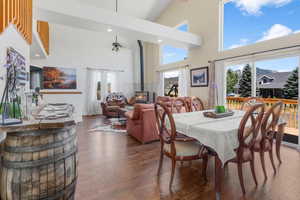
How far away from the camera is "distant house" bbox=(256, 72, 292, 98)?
11.0 ft

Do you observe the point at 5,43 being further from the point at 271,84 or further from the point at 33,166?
the point at 271,84

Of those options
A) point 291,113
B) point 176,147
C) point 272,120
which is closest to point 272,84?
point 291,113

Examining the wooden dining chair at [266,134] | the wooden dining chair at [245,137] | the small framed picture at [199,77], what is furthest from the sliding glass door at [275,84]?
the wooden dining chair at [245,137]

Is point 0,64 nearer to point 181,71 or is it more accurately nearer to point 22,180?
point 22,180

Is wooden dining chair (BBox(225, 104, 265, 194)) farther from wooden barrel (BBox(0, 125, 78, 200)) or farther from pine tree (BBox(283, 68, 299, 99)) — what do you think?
pine tree (BBox(283, 68, 299, 99))

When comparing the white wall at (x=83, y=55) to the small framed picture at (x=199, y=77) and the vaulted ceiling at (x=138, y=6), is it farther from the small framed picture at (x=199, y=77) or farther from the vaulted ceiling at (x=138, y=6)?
the small framed picture at (x=199, y=77)

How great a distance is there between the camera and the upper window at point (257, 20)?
128 inches

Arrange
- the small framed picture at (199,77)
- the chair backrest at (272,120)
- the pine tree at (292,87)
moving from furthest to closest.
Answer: the small framed picture at (199,77) → the pine tree at (292,87) → the chair backrest at (272,120)

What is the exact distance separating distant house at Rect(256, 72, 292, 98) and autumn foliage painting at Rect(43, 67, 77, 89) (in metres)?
6.60

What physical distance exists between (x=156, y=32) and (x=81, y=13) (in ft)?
5.83

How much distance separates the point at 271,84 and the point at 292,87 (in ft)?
1.27

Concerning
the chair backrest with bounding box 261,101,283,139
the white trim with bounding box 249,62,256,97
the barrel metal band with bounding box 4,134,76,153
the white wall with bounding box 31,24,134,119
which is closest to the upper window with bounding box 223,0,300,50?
the white trim with bounding box 249,62,256,97

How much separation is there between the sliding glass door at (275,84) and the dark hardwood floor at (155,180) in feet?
3.12

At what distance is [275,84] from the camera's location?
348 cm
